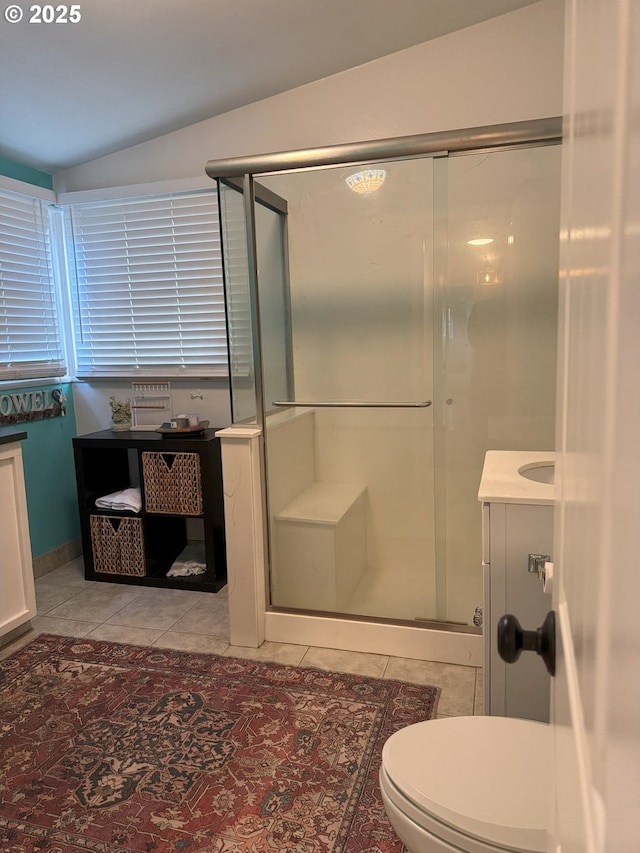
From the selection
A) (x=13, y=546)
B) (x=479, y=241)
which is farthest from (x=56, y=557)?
(x=479, y=241)

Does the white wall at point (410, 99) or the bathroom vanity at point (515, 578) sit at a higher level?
the white wall at point (410, 99)

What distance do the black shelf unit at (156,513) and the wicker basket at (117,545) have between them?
1 cm

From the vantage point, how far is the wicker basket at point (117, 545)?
3.38 m

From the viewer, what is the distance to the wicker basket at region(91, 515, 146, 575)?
3379 millimetres

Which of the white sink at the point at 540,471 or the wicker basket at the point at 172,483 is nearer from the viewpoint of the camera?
the white sink at the point at 540,471

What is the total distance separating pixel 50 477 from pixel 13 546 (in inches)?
41.7

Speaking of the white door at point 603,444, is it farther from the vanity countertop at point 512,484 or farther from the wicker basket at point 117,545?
the wicker basket at point 117,545

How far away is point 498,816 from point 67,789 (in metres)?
1.34

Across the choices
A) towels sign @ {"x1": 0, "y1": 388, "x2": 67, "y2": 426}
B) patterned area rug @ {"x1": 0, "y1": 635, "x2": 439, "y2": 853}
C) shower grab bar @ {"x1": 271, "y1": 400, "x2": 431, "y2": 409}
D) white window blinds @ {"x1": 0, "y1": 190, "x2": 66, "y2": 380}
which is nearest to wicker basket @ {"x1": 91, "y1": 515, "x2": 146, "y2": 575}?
towels sign @ {"x1": 0, "y1": 388, "x2": 67, "y2": 426}

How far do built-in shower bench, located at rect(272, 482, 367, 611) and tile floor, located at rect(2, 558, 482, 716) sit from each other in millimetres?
220

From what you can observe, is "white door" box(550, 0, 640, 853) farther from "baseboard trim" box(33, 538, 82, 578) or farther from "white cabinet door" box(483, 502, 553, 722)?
"baseboard trim" box(33, 538, 82, 578)

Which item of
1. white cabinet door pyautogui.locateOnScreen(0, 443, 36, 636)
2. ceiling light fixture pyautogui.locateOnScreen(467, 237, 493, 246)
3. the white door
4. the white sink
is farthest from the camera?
white cabinet door pyautogui.locateOnScreen(0, 443, 36, 636)

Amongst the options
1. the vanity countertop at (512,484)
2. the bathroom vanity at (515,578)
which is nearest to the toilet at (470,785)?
the bathroom vanity at (515,578)
